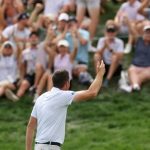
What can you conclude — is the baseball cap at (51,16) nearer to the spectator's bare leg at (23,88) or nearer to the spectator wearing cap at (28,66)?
the spectator wearing cap at (28,66)

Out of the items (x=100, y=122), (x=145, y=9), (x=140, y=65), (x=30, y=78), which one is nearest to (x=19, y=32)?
(x=30, y=78)

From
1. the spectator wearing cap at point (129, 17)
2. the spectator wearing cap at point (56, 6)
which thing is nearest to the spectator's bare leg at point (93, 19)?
the spectator wearing cap at point (129, 17)

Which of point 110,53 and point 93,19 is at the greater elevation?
point 93,19

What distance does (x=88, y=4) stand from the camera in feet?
39.3

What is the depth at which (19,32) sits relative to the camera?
11508 millimetres

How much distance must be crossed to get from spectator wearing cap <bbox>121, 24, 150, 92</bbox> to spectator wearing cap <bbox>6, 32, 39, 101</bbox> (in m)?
1.66

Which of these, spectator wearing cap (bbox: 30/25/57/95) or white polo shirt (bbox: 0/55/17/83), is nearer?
spectator wearing cap (bbox: 30/25/57/95)

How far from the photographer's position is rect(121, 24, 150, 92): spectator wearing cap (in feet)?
34.3

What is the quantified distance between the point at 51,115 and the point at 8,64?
5074mm

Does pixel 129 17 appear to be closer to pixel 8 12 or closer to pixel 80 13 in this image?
pixel 80 13

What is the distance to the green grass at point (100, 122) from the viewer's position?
8602 mm

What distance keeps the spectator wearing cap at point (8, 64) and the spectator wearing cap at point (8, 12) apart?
3.74 ft

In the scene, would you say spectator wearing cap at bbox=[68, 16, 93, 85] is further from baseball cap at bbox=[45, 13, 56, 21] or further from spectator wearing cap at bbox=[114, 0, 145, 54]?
spectator wearing cap at bbox=[114, 0, 145, 54]

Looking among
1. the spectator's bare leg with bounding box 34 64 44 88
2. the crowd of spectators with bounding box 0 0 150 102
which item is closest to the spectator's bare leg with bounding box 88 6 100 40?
the crowd of spectators with bounding box 0 0 150 102
